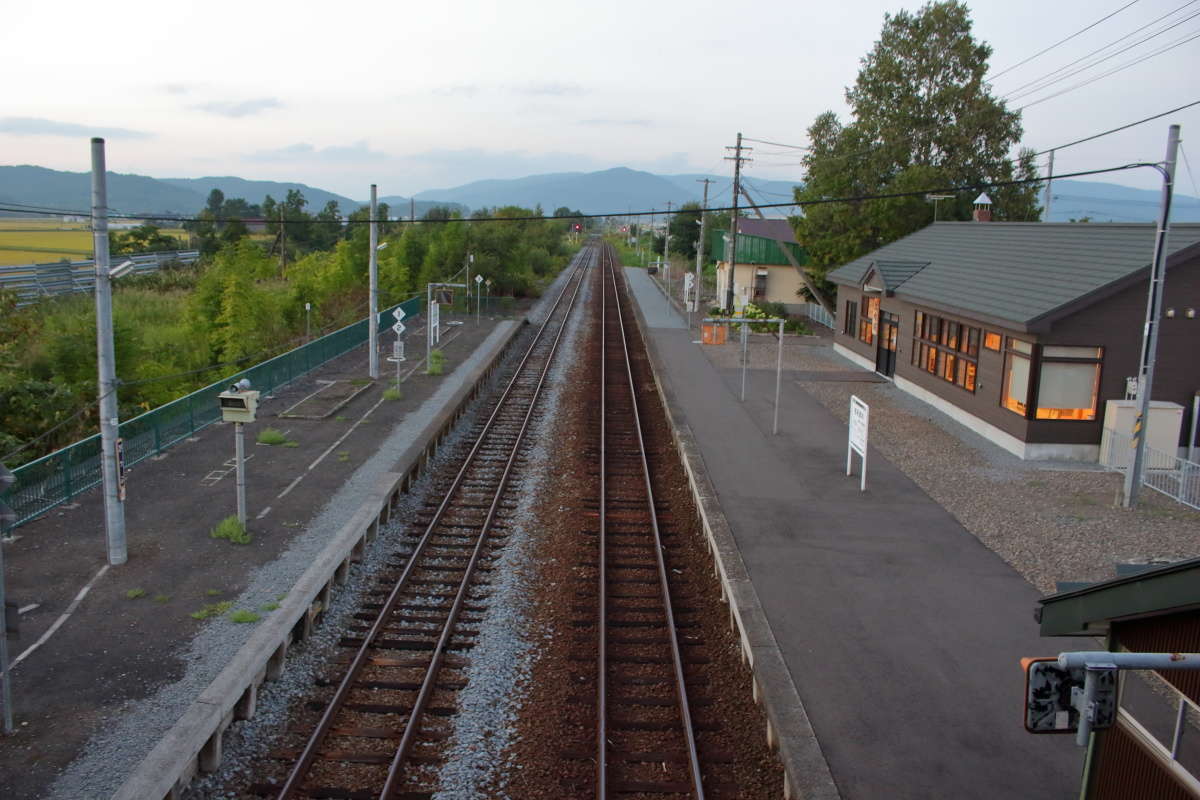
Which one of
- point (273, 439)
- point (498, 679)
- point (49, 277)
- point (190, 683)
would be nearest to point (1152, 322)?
point (498, 679)

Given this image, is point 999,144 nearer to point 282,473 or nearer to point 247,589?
point 282,473

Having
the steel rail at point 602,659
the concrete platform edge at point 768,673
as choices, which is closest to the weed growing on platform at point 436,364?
the steel rail at point 602,659

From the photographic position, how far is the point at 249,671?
8570mm

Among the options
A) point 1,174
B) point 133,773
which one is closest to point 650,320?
point 133,773

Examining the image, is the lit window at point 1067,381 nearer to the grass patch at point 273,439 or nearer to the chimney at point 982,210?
the grass patch at point 273,439

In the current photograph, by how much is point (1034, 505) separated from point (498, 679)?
9834 mm

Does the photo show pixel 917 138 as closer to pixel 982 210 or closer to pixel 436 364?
pixel 982 210

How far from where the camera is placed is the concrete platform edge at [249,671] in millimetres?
7012

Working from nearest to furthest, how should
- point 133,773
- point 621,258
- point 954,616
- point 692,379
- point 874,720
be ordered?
point 133,773 → point 874,720 → point 954,616 → point 692,379 → point 621,258

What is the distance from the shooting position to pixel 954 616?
10.3 meters

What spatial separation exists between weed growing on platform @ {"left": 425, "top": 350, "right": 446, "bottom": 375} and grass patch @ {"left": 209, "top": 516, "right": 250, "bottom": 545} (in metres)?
14.0

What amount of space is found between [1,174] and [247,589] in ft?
491

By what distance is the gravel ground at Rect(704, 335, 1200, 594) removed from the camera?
40.9 feet

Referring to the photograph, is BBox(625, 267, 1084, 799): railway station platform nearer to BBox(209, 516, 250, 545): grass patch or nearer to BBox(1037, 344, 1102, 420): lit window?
BBox(1037, 344, 1102, 420): lit window
